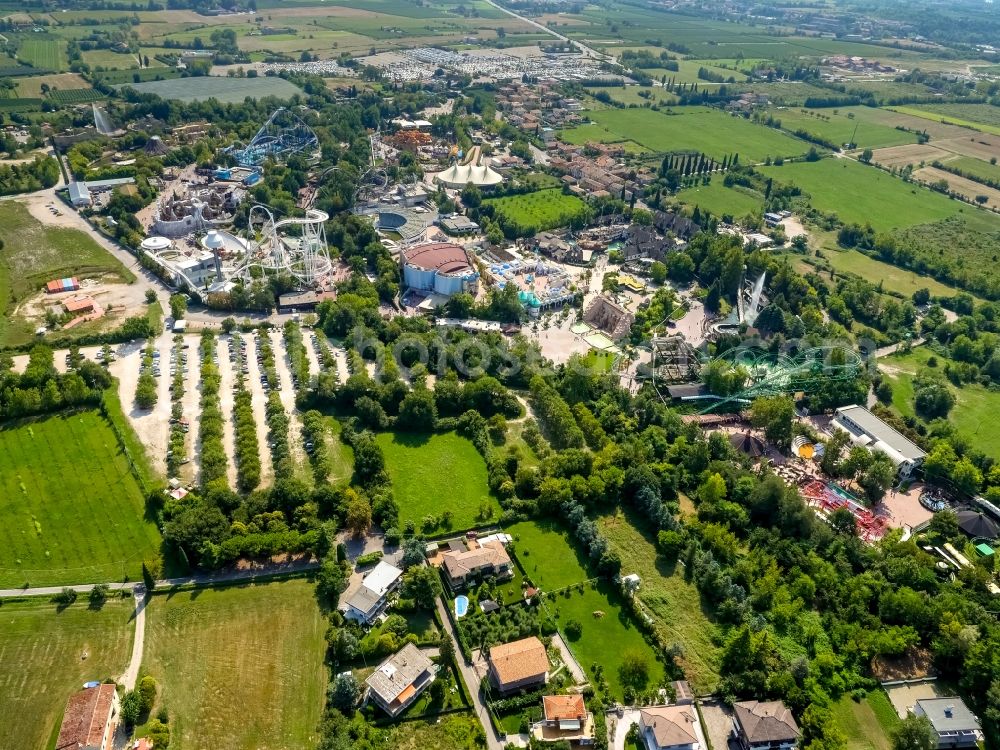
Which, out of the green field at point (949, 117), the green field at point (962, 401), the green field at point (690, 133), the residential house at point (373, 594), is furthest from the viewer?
the green field at point (949, 117)

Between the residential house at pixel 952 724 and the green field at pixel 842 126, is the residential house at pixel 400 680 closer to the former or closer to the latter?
the residential house at pixel 952 724

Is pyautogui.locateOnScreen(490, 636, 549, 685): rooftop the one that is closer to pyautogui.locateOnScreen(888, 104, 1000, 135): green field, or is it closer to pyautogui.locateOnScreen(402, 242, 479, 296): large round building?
pyautogui.locateOnScreen(402, 242, 479, 296): large round building

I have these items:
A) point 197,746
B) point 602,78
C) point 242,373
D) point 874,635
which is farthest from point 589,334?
point 602,78

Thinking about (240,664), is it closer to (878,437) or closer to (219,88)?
(878,437)

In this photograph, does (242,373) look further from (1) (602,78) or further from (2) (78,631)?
(1) (602,78)

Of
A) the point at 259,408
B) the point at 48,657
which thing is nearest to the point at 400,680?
the point at 48,657

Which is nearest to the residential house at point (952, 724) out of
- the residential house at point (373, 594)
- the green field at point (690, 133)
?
the residential house at point (373, 594)
